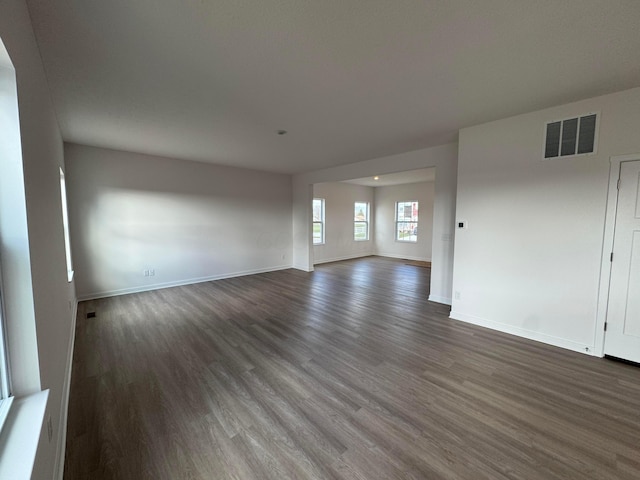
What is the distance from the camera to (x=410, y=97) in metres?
2.56

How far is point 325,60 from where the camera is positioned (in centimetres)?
197

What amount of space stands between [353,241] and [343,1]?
7925 mm

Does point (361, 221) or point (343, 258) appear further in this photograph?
point (361, 221)

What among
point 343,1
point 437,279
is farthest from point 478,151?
point 343,1

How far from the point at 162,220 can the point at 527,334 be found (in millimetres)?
6201

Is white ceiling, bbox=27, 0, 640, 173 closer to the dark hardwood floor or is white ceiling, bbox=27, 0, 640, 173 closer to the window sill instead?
the window sill

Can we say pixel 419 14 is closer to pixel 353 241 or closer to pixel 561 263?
pixel 561 263

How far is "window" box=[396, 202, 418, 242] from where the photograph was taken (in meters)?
8.76

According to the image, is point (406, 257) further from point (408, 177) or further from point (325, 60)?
point (325, 60)

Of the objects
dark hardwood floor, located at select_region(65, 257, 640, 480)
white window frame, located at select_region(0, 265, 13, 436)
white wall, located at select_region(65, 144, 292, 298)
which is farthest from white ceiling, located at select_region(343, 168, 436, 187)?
white window frame, located at select_region(0, 265, 13, 436)

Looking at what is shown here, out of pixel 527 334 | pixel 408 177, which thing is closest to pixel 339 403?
pixel 527 334

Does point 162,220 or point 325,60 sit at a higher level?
point 325,60

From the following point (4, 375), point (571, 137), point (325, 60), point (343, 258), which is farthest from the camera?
point (343, 258)

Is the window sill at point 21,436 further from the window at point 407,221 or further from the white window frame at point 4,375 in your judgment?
the window at point 407,221
